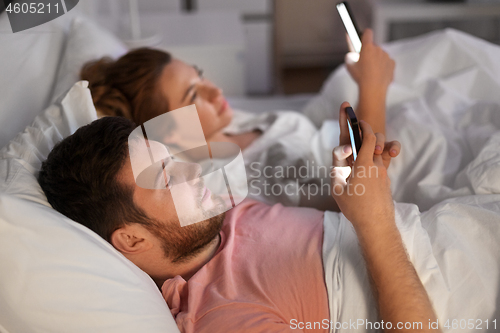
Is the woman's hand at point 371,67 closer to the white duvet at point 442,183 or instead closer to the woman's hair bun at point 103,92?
the white duvet at point 442,183

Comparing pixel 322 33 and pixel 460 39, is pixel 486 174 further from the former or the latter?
pixel 322 33

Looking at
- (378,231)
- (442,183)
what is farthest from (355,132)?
(442,183)

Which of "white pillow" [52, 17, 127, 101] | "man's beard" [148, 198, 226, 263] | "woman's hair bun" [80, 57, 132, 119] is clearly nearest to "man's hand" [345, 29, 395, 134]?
"man's beard" [148, 198, 226, 263]

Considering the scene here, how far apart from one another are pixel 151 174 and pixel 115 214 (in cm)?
10

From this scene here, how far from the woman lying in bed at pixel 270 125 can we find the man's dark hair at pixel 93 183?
0.31 metres

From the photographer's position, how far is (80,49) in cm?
120

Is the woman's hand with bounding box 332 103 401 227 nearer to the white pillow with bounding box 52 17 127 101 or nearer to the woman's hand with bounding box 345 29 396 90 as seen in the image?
the woman's hand with bounding box 345 29 396 90

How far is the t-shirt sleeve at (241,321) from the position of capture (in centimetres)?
67

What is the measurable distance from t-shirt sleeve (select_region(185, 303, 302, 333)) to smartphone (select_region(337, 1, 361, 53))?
0.68 meters

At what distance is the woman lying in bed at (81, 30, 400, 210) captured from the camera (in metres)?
1.10

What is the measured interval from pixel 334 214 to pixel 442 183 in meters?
0.29

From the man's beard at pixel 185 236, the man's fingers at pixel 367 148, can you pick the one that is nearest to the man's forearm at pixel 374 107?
the man's fingers at pixel 367 148

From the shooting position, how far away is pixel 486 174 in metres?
0.86

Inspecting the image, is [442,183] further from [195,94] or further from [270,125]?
[195,94]
